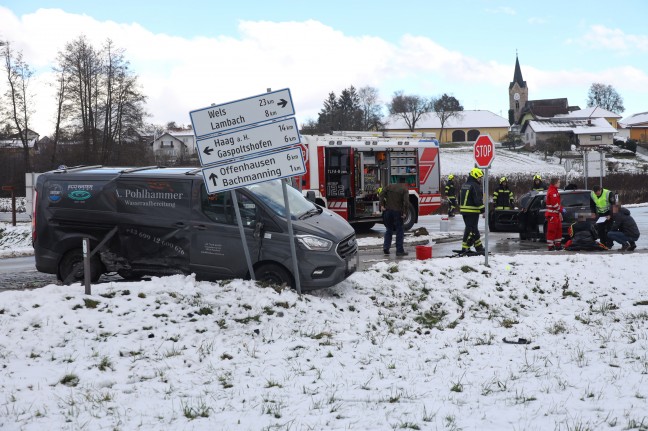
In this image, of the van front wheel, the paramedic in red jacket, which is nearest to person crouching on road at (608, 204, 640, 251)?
the paramedic in red jacket

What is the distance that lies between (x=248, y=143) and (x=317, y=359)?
3.38m

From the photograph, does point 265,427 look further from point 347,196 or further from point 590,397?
point 347,196

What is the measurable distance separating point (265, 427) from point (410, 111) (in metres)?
124

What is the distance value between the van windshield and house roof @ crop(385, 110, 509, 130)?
114894mm

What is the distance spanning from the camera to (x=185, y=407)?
18.1ft

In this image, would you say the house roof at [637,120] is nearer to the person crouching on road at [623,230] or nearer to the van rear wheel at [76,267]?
the person crouching on road at [623,230]

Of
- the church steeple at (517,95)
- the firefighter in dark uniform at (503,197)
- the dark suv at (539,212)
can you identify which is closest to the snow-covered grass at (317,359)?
the dark suv at (539,212)

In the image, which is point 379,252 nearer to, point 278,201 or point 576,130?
point 278,201

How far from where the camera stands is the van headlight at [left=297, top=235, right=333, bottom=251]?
31.3 ft

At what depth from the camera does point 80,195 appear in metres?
10.7

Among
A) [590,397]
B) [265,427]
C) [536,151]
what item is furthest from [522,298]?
[536,151]

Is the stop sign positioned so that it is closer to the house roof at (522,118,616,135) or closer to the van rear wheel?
the van rear wheel

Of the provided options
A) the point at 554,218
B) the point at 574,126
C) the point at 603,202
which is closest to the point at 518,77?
the point at 574,126

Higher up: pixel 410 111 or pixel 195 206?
pixel 410 111
